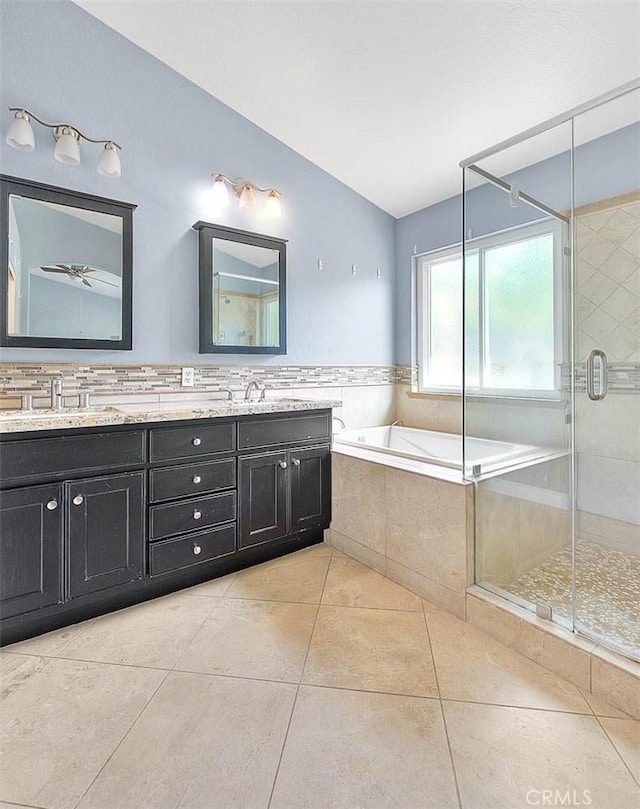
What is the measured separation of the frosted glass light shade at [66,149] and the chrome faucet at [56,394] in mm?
1095

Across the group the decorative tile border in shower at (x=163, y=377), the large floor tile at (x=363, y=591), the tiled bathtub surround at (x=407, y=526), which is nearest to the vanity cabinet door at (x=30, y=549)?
the decorative tile border in shower at (x=163, y=377)

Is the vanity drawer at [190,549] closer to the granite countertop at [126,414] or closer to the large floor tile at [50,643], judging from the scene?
the large floor tile at [50,643]

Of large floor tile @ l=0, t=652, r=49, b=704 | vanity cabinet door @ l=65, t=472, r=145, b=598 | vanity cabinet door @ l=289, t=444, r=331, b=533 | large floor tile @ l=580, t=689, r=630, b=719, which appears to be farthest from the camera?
vanity cabinet door @ l=289, t=444, r=331, b=533

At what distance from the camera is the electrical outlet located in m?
2.64

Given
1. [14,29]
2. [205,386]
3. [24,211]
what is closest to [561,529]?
[205,386]

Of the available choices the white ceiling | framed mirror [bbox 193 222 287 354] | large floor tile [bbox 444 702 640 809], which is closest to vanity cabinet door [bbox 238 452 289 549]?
framed mirror [bbox 193 222 287 354]

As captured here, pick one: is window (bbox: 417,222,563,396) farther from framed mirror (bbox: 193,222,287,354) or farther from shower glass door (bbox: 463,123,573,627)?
framed mirror (bbox: 193,222,287,354)

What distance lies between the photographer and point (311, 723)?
4.42 feet

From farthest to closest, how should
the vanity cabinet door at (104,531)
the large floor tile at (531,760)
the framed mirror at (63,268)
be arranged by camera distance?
the framed mirror at (63,268) < the vanity cabinet door at (104,531) < the large floor tile at (531,760)

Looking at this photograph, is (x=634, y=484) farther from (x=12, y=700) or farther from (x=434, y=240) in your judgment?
(x=12, y=700)

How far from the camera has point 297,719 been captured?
1.36 metres

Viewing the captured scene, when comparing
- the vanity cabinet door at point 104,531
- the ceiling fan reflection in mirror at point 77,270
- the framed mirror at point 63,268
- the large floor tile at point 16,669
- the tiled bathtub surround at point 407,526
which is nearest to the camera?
the large floor tile at point 16,669

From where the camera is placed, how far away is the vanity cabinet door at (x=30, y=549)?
1.64 meters

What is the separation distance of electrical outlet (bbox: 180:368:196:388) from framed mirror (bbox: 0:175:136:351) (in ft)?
1.24
